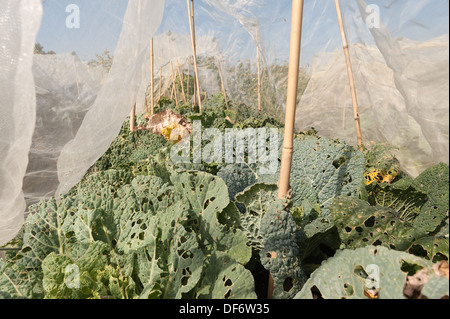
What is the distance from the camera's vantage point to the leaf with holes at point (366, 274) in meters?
0.74

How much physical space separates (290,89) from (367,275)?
18.4 inches

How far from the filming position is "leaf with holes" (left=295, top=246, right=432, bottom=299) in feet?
2.42

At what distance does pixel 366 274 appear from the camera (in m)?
0.81

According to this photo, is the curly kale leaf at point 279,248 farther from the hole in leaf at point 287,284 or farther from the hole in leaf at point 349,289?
the hole in leaf at point 349,289

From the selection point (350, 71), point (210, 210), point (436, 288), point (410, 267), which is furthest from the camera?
point (350, 71)

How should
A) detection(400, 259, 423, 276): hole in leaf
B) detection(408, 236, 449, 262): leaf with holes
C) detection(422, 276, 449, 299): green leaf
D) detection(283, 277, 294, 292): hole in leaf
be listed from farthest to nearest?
detection(283, 277, 294, 292): hole in leaf
detection(408, 236, 449, 262): leaf with holes
detection(400, 259, 423, 276): hole in leaf
detection(422, 276, 449, 299): green leaf

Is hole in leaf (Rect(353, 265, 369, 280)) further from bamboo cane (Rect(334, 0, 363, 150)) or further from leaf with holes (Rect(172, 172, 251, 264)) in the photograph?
bamboo cane (Rect(334, 0, 363, 150))

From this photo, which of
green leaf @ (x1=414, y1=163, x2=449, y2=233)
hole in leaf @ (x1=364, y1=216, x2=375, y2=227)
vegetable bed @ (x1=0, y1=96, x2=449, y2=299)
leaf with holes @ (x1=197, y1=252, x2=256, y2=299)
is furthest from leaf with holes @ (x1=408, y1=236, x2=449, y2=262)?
leaf with holes @ (x1=197, y1=252, x2=256, y2=299)

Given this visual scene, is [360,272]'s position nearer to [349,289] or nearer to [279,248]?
[349,289]

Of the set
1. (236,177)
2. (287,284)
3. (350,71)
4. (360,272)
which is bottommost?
(287,284)

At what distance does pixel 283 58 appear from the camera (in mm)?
3076

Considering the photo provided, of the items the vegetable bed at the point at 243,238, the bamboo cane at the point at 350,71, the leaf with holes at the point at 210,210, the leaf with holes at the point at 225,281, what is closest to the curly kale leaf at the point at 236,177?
the vegetable bed at the point at 243,238

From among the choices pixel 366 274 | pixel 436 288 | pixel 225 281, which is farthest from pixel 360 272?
pixel 225 281

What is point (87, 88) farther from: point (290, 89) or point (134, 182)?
point (290, 89)
